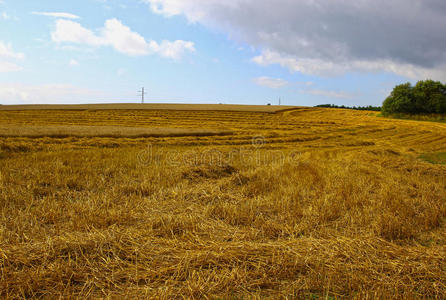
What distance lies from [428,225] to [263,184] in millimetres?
2940

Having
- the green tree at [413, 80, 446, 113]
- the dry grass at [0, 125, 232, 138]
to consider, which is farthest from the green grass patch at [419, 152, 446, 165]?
the green tree at [413, 80, 446, 113]

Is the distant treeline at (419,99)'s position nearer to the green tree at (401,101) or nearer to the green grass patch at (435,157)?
the green tree at (401,101)

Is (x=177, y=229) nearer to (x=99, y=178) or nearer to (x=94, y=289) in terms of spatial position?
(x=94, y=289)

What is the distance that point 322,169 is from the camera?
790 centimetres

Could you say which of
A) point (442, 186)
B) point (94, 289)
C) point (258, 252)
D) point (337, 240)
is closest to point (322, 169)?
point (442, 186)

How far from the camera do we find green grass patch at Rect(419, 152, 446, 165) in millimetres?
10867

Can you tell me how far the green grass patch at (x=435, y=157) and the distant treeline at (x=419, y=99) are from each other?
34.5 metres

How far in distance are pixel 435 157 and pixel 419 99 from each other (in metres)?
37.0

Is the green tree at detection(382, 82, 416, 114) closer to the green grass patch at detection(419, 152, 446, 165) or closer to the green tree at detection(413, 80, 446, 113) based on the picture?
the green tree at detection(413, 80, 446, 113)

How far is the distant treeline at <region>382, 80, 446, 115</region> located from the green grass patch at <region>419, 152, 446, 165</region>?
113 feet

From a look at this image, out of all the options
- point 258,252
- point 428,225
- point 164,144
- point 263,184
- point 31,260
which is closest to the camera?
point 31,260

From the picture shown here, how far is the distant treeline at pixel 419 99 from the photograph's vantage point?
133 feet

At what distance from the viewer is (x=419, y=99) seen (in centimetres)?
4138

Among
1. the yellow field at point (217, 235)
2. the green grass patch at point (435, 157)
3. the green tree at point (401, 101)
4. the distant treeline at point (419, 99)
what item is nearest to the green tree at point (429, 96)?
the distant treeline at point (419, 99)
